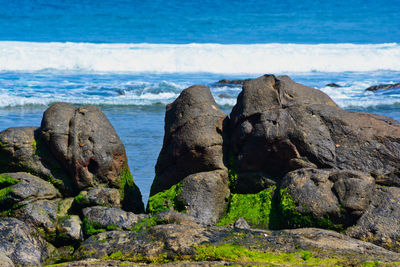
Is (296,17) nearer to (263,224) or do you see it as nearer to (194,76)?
(194,76)

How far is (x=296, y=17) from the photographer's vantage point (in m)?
45.0

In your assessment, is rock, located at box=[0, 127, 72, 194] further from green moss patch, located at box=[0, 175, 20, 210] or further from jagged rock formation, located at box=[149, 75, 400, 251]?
jagged rock formation, located at box=[149, 75, 400, 251]

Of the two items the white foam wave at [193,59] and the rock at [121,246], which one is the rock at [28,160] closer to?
the rock at [121,246]

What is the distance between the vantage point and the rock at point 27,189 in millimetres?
5699

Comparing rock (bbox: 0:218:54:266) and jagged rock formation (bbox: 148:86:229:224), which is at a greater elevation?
jagged rock formation (bbox: 148:86:229:224)

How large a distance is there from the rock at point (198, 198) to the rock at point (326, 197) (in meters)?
0.82

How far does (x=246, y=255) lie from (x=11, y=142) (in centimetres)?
363

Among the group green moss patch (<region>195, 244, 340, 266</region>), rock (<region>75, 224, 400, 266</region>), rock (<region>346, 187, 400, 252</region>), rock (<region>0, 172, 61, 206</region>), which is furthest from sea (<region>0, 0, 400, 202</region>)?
green moss patch (<region>195, 244, 340, 266</region>)

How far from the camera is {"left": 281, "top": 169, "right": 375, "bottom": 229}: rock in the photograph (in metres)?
5.16

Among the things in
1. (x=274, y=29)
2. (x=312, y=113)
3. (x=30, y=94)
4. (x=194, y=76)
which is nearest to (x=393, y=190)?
(x=312, y=113)

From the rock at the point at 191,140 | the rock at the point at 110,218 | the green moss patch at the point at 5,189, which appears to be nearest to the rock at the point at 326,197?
the rock at the point at 191,140

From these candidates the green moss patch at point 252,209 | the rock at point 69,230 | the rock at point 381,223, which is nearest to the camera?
the rock at point 381,223

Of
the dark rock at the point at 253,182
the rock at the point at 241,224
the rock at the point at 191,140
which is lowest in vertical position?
the rock at the point at 241,224

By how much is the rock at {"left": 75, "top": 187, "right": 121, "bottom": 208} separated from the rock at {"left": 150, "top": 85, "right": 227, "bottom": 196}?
607 millimetres
